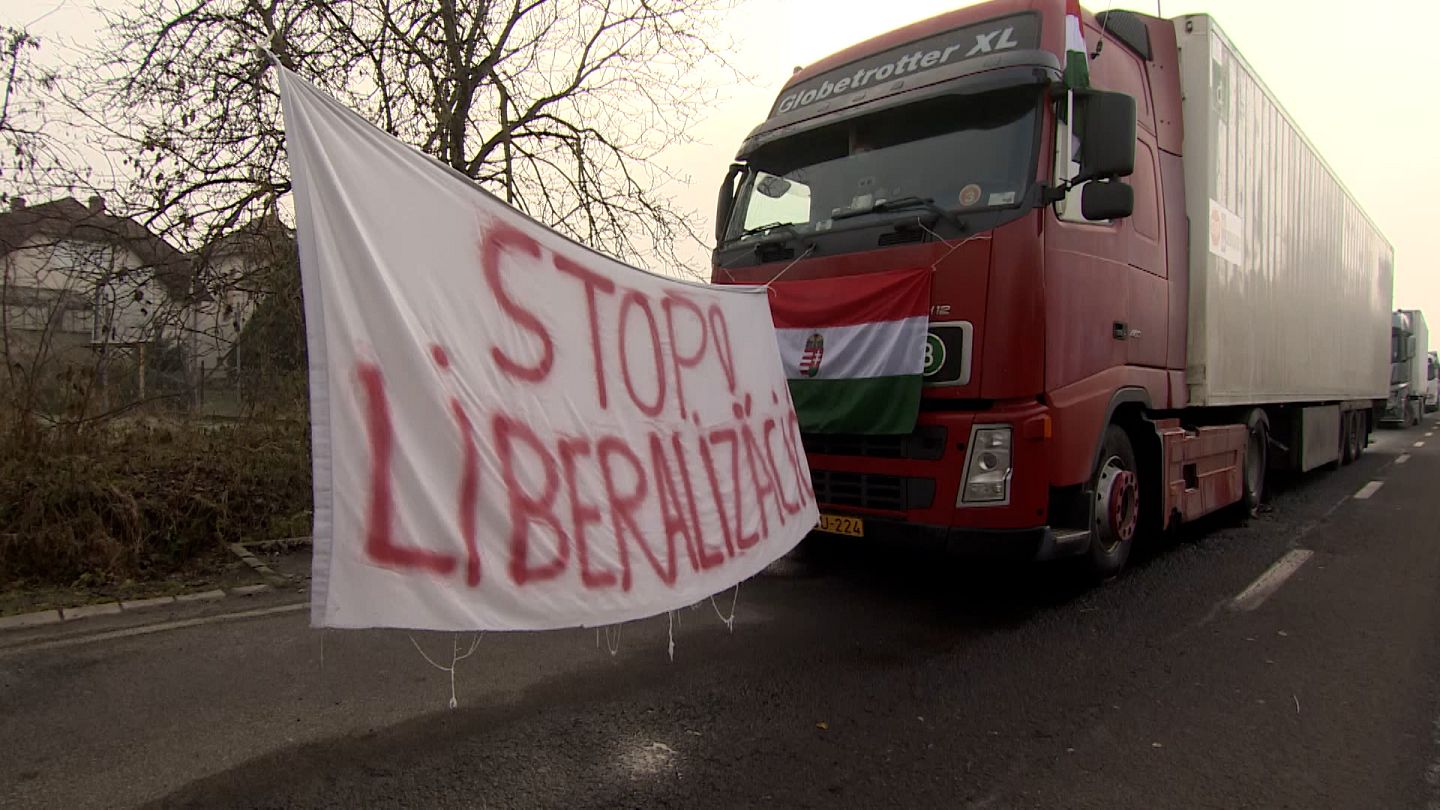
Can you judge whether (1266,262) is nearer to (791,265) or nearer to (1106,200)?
(1106,200)

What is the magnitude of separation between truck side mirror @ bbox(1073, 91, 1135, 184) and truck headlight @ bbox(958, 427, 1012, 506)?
143cm

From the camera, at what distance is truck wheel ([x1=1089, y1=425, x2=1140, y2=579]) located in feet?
16.5

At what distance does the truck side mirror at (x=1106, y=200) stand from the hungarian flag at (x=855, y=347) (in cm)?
89

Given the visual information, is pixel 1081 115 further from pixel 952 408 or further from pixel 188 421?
Answer: pixel 188 421

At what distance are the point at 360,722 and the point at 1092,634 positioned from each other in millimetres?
3666

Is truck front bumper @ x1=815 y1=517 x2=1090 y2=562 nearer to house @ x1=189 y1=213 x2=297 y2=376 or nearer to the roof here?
house @ x1=189 y1=213 x2=297 y2=376

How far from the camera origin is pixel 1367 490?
10805 mm

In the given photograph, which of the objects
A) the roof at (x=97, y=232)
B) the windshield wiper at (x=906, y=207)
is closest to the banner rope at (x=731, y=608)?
the windshield wiper at (x=906, y=207)

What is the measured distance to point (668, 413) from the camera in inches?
133

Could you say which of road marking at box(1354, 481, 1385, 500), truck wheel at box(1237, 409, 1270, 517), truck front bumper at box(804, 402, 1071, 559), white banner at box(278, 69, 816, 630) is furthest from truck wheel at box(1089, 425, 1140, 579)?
road marking at box(1354, 481, 1385, 500)

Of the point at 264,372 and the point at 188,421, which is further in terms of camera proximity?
the point at 264,372

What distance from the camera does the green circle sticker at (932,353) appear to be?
15.0ft

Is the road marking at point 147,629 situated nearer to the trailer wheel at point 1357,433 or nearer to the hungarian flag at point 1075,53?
the hungarian flag at point 1075,53

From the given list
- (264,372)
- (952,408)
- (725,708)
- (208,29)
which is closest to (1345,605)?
(952,408)
